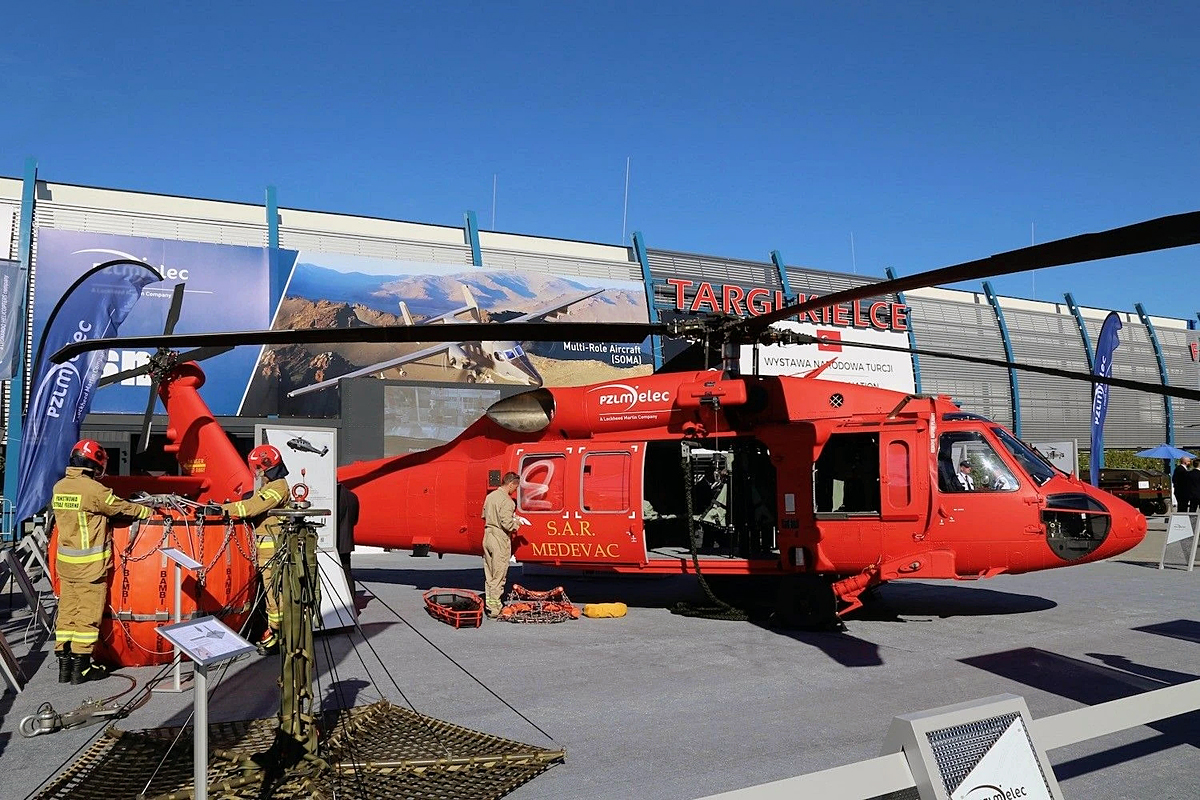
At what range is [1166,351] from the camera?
43.9 meters

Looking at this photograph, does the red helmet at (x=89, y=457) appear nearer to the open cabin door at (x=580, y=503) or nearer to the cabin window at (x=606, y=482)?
the open cabin door at (x=580, y=503)

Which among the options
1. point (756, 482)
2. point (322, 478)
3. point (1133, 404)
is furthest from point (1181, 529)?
point (1133, 404)

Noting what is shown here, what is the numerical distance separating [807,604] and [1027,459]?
9.70 feet

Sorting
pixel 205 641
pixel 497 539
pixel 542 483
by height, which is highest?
pixel 542 483

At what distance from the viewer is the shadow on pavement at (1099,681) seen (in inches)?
214

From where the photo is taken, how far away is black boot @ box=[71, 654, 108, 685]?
7.53 metres

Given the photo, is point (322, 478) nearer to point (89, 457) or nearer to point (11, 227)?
point (89, 457)

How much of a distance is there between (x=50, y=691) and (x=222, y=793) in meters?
3.55

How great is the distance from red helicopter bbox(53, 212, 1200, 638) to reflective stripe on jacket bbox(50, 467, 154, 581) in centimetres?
287

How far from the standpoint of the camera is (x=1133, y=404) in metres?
41.0

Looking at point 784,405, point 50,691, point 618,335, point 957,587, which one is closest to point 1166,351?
point 957,587

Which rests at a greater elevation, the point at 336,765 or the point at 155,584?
the point at 155,584

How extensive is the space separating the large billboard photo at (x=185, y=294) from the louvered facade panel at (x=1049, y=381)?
2967cm

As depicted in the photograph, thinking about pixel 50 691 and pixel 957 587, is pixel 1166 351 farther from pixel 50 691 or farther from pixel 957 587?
pixel 50 691
